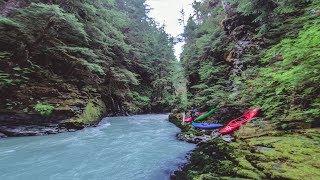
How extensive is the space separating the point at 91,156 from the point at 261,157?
16.7 ft

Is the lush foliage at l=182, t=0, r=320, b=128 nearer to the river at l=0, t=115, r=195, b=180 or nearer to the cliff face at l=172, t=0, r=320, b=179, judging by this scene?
the cliff face at l=172, t=0, r=320, b=179

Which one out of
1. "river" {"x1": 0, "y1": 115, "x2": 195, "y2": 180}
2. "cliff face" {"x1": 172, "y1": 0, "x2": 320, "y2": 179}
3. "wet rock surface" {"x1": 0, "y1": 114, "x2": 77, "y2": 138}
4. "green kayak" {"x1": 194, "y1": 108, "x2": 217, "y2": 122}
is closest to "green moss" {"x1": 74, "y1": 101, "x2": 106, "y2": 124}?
"wet rock surface" {"x1": 0, "y1": 114, "x2": 77, "y2": 138}

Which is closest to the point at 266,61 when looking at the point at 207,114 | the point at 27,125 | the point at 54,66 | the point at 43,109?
the point at 207,114

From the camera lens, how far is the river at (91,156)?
23.3 feet

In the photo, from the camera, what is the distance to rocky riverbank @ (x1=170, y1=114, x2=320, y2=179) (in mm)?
5145

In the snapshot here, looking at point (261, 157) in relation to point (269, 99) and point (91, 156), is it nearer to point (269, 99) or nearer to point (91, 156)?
point (269, 99)

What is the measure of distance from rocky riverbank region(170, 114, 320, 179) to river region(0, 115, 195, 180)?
2.77 feet

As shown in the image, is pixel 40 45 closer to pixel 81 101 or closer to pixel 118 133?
pixel 81 101

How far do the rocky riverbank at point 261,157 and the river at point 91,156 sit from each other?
846 mm

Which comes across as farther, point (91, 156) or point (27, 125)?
point (27, 125)

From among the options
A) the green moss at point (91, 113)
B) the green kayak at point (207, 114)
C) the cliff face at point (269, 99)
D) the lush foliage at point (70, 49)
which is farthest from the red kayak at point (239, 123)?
the lush foliage at point (70, 49)

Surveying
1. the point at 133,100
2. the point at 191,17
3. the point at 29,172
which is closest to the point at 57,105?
the point at 29,172

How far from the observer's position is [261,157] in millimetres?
6113

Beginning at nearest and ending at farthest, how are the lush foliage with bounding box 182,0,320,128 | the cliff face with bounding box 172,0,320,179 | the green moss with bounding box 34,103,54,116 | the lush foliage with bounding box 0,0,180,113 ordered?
1. the cliff face with bounding box 172,0,320,179
2. the lush foliage with bounding box 182,0,320,128
3. the green moss with bounding box 34,103,54,116
4. the lush foliage with bounding box 0,0,180,113
